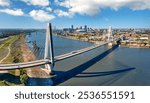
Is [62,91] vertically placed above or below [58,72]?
above

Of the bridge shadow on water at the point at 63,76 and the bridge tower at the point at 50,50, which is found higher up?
the bridge tower at the point at 50,50

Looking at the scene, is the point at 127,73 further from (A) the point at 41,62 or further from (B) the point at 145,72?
(A) the point at 41,62

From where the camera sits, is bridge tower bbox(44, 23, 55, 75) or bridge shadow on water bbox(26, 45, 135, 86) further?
bridge tower bbox(44, 23, 55, 75)

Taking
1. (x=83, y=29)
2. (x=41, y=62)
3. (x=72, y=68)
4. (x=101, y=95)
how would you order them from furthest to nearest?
(x=83, y=29), (x=72, y=68), (x=41, y=62), (x=101, y=95)

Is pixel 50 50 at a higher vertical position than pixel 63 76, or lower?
higher

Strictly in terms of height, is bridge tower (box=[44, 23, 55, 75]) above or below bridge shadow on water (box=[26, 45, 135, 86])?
above

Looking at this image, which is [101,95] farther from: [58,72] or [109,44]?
[109,44]

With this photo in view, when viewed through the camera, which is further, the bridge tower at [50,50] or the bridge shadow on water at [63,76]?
the bridge tower at [50,50]

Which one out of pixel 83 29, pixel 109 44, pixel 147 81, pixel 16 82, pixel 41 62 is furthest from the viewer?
pixel 83 29

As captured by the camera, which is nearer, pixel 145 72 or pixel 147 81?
pixel 147 81

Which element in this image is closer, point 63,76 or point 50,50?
point 63,76

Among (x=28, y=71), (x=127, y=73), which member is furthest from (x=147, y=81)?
(x=28, y=71)
